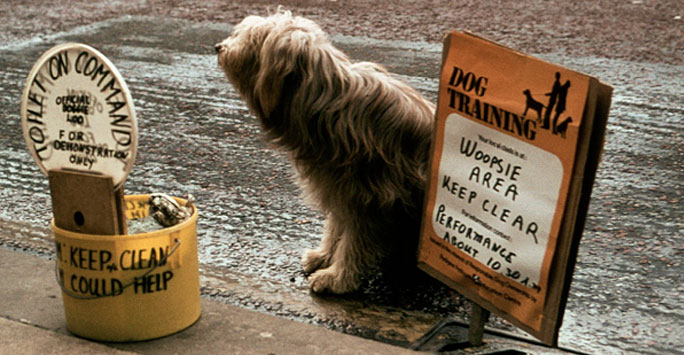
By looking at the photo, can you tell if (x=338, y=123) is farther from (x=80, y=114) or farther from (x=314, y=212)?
(x=314, y=212)

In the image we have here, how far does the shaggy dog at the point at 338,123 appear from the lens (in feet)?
11.4

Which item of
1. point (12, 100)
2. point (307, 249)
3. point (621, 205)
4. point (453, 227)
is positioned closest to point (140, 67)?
point (12, 100)

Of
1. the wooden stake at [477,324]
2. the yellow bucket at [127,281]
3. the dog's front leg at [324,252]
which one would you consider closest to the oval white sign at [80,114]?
the yellow bucket at [127,281]

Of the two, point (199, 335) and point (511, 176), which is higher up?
point (511, 176)

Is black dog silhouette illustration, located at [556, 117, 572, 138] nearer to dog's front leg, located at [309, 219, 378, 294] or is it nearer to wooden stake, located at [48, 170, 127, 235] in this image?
dog's front leg, located at [309, 219, 378, 294]

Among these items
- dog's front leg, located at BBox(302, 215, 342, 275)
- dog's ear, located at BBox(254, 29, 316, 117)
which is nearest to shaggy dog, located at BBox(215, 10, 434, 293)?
dog's ear, located at BBox(254, 29, 316, 117)

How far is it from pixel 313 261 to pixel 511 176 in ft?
4.51

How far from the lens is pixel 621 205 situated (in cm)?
478

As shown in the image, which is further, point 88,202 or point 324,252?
point 324,252

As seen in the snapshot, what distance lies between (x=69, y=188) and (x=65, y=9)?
7.70m

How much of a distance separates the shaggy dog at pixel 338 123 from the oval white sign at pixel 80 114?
27.4 inches

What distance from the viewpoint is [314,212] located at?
190 inches

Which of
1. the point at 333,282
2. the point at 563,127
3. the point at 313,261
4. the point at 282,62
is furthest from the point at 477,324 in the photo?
the point at 282,62

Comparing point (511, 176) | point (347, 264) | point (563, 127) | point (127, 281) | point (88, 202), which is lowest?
point (347, 264)
